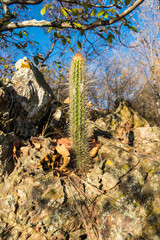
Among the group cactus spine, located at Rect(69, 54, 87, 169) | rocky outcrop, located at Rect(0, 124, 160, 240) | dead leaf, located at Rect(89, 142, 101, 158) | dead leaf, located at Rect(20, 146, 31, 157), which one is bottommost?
rocky outcrop, located at Rect(0, 124, 160, 240)

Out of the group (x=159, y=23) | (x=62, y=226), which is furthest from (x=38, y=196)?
(x=159, y=23)

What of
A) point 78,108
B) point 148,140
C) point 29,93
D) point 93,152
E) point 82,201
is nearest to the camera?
point 82,201

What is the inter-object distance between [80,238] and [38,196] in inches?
24.1

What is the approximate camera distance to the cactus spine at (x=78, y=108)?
2146mm

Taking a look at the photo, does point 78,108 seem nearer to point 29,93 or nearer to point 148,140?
point 29,93

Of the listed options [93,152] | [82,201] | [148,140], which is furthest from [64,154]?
[148,140]

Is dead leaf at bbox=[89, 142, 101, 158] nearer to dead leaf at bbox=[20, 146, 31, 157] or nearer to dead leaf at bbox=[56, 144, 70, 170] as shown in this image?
dead leaf at bbox=[56, 144, 70, 170]

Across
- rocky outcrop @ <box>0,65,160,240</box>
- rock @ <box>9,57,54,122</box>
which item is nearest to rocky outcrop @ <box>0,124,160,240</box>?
rocky outcrop @ <box>0,65,160,240</box>

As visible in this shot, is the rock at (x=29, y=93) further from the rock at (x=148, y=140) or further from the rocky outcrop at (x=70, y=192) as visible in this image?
the rock at (x=148, y=140)

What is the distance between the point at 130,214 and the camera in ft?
5.64

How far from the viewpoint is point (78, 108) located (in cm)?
217

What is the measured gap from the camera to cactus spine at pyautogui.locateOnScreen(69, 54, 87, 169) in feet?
7.04

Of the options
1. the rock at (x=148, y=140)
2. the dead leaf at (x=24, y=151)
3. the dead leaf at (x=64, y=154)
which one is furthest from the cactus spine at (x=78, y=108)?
the rock at (x=148, y=140)

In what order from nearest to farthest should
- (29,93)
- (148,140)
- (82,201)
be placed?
(82,201) → (29,93) → (148,140)
